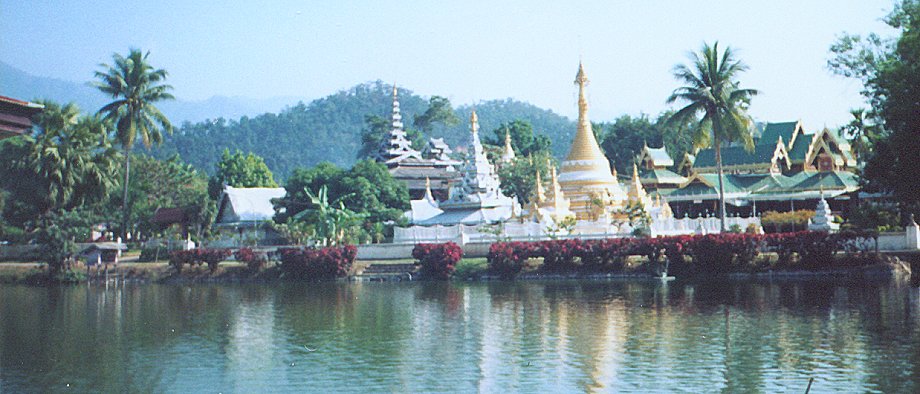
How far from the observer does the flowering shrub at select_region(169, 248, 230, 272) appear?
42.1 meters

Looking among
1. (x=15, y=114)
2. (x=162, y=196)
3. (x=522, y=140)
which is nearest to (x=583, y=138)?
(x=162, y=196)

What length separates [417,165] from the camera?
2795 inches

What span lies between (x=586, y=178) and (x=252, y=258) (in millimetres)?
13566

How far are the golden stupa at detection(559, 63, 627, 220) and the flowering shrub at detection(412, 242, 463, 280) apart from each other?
716cm

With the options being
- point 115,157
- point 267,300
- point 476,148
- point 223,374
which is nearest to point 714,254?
point 267,300

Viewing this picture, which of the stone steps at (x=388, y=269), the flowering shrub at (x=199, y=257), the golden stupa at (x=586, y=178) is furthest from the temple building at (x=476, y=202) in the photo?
the flowering shrub at (x=199, y=257)

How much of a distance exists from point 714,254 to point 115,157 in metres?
28.4

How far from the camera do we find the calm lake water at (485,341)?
17156 mm

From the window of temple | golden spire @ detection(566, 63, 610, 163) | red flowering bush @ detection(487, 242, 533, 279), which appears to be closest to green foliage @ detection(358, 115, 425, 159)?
the window of temple

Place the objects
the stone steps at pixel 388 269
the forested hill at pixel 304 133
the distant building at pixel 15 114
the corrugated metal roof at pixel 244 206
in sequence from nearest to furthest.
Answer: the distant building at pixel 15 114, the stone steps at pixel 388 269, the corrugated metal roof at pixel 244 206, the forested hill at pixel 304 133

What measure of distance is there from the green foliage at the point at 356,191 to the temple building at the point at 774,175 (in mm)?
13548

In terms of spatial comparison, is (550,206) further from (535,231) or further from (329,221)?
(329,221)

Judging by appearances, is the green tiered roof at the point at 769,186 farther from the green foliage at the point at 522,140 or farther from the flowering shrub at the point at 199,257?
the green foliage at the point at 522,140

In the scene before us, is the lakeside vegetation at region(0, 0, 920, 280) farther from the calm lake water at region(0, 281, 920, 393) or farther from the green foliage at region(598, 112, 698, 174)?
the green foliage at region(598, 112, 698, 174)
